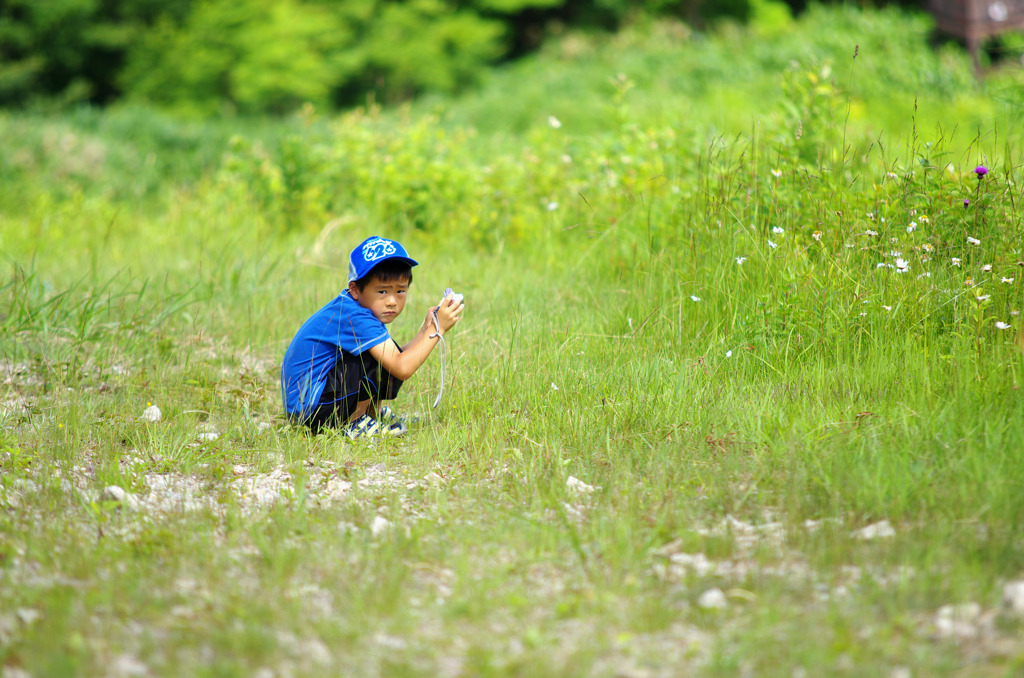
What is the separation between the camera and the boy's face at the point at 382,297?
379 cm

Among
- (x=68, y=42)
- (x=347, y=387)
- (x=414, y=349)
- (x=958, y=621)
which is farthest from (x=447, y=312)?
(x=68, y=42)

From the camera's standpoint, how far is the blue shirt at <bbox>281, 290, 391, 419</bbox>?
372cm

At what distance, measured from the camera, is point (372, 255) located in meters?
3.69

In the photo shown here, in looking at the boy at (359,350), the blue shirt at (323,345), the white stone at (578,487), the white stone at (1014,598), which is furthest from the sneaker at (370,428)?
the white stone at (1014,598)

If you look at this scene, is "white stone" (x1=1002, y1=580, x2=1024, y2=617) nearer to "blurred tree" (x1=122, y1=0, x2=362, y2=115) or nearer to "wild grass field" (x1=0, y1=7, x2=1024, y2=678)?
"wild grass field" (x1=0, y1=7, x2=1024, y2=678)

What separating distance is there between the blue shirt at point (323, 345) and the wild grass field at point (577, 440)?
0.19m

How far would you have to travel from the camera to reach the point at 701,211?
5035mm

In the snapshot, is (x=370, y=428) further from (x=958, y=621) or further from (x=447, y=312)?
(x=958, y=621)

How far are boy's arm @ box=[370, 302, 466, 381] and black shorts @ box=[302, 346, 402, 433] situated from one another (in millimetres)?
86

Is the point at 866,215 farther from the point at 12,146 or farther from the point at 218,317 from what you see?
the point at 12,146

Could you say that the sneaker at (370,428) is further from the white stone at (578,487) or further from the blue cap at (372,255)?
the white stone at (578,487)

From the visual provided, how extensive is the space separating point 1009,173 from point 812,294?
111cm

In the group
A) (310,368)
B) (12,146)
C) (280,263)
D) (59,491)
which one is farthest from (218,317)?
(12,146)

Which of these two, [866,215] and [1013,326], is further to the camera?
[866,215]
